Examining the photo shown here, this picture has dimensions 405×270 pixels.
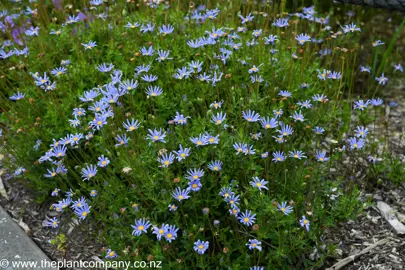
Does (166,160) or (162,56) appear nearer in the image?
(166,160)

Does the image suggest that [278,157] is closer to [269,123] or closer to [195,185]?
[269,123]

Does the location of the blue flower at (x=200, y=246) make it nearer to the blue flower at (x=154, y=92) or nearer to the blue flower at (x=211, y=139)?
the blue flower at (x=211, y=139)

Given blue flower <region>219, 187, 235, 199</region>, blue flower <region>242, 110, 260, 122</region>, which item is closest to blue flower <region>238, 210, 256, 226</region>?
blue flower <region>219, 187, 235, 199</region>

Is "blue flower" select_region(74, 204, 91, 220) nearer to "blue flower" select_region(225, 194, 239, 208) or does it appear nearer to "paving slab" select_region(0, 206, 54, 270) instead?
"paving slab" select_region(0, 206, 54, 270)

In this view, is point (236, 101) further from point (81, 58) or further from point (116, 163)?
point (81, 58)

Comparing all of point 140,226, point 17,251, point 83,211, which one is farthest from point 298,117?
point 17,251

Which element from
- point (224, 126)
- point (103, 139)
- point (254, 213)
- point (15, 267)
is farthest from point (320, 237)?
point (15, 267)

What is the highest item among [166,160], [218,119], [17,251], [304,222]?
[218,119]

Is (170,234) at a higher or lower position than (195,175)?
lower
